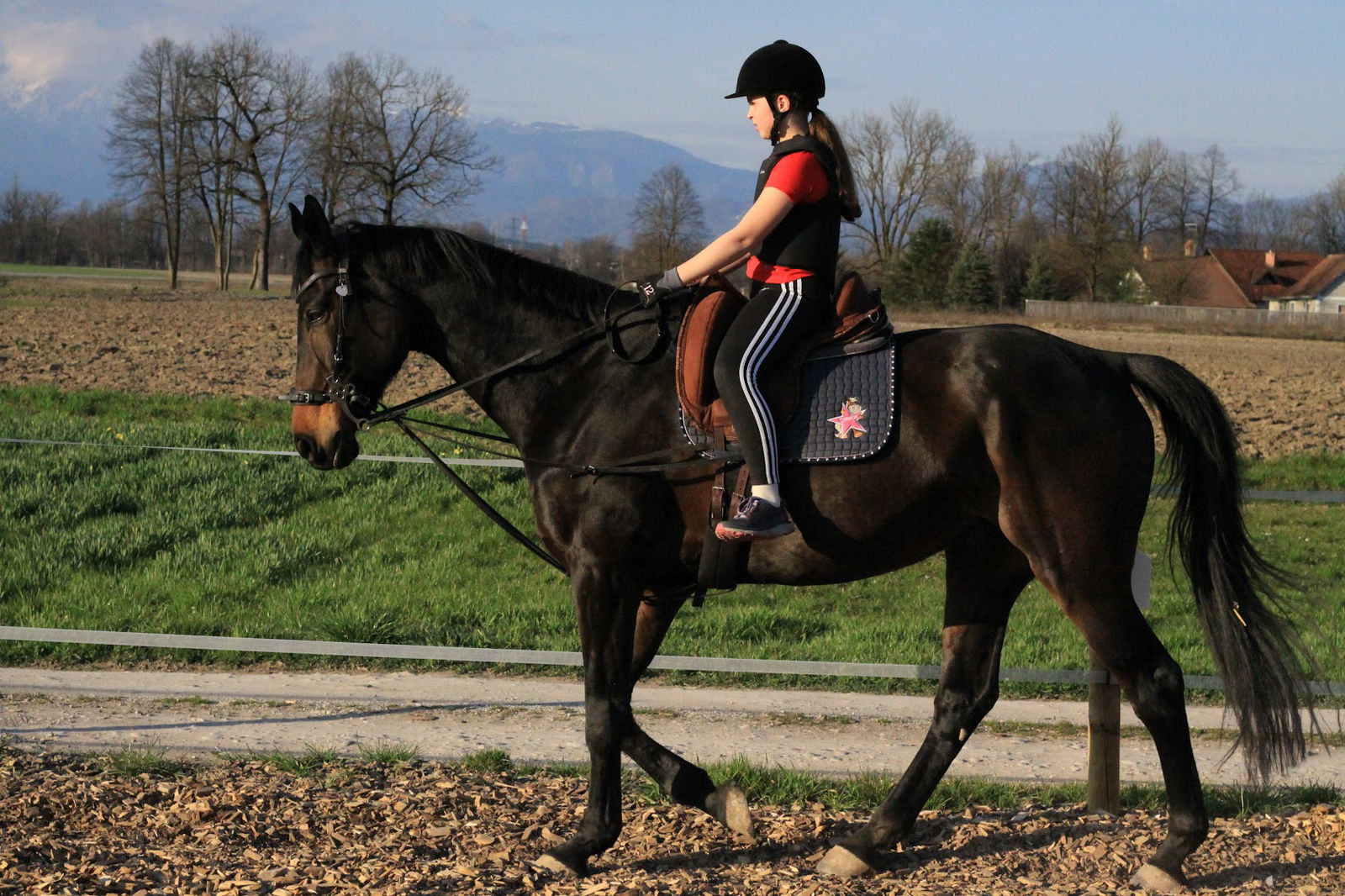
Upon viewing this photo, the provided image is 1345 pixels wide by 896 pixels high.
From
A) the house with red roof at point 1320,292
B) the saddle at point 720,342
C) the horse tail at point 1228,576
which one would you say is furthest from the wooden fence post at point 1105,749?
the house with red roof at point 1320,292

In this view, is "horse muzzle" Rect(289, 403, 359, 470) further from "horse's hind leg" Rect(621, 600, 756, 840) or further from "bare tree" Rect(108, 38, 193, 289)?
"bare tree" Rect(108, 38, 193, 289)

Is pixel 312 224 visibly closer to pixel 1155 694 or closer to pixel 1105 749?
pixel 1155 694

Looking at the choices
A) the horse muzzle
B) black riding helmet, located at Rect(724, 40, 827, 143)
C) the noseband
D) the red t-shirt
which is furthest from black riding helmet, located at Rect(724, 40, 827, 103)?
the horse muzzle

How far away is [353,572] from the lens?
30.2 feet

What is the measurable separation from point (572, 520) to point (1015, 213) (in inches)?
3248

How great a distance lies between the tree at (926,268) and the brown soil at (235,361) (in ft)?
63.9

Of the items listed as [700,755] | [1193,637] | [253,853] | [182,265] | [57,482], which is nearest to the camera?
[253,853]

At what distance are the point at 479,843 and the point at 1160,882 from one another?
244 centimetres

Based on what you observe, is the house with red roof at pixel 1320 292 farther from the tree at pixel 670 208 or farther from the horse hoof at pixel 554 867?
the horse hoof at pixel 554 867

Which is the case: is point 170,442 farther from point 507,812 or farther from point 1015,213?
point 1015,213

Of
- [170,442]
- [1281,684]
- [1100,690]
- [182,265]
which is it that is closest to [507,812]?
[1100,690]

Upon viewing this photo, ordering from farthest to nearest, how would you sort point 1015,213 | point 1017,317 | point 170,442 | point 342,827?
point 1015,213
point 1017,317
point 170,442
point 342,827

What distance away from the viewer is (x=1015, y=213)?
270ft

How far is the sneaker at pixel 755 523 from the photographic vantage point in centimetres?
425
